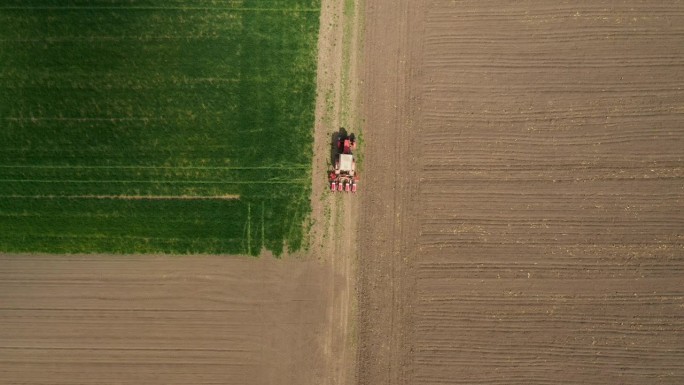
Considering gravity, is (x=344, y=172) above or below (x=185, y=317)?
above

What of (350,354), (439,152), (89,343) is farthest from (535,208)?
(89,343)

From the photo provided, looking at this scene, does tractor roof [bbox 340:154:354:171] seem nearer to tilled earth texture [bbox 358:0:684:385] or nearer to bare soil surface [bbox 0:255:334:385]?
tilled earth texture [bbox 358:0:684:385]

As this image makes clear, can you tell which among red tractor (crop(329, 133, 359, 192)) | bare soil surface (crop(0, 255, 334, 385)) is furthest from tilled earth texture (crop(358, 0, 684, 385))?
bare soil surface (crop(0, 255, 334, 385))

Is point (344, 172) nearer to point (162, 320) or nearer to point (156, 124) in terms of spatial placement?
point (156, 124)

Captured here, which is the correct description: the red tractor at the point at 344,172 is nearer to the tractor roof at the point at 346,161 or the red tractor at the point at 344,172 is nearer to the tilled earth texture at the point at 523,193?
the tractor roof at the point at 346,161

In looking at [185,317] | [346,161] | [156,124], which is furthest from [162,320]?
[346,161]

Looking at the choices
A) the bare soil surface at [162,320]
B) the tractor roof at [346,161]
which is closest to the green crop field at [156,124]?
the bare soil surface at [162,320]
